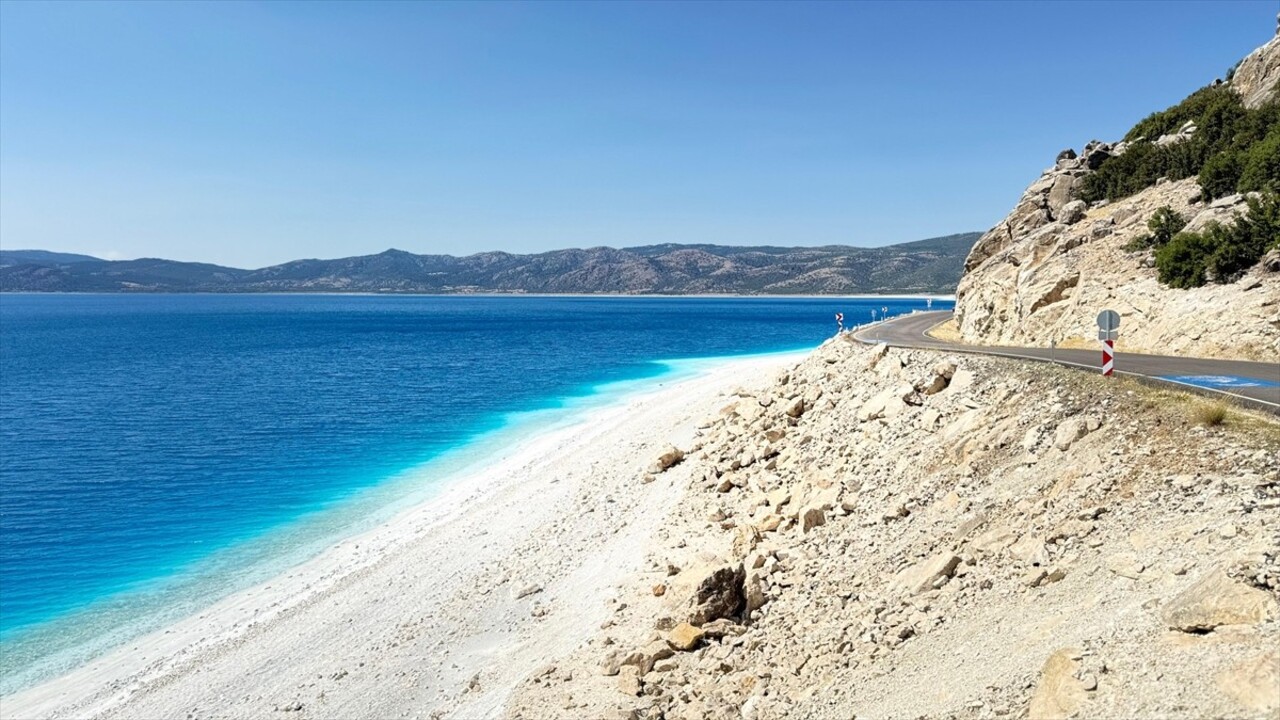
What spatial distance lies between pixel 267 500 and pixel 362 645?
15.1 metres

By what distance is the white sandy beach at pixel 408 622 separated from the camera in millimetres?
14859

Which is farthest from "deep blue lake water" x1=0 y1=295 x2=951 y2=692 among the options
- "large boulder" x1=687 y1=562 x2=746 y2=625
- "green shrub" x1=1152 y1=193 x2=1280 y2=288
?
"green shrub" x1=1152 y1=193 x2=1280 y2=288

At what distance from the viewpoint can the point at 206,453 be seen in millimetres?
36812

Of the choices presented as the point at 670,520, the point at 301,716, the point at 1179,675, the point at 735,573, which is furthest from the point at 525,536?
the point at 1179,675

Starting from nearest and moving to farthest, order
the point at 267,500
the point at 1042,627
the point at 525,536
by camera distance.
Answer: the point at 1042,627 → the point at 525,536 → the point at 267,500

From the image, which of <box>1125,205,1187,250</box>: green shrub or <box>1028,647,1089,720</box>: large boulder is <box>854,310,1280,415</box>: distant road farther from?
<box>1028,647,1089,720</box>: large boulder

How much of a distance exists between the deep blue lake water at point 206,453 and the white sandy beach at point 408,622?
74.6 inches

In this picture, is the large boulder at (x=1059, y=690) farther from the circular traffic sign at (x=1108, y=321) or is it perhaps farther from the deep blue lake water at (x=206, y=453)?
the deep blue lake water at (x=206, y=453)

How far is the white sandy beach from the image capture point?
48.8 feet

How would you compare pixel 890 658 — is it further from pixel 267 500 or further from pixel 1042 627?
pixel 267 500

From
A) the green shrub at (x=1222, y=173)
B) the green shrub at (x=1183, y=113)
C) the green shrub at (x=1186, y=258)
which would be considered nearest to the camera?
the green shrub at (x=1186, y=258)

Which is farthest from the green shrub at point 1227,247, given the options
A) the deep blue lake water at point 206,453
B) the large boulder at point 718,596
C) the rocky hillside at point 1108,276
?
the deep blue lake water at point 206,453

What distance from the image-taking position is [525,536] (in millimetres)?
22797

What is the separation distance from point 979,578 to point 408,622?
534 inches
